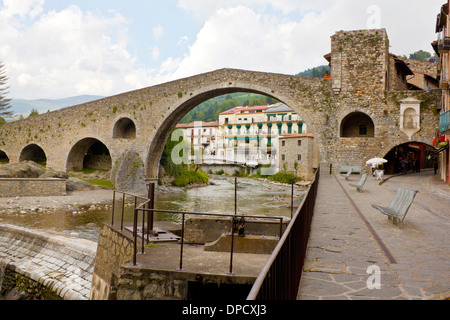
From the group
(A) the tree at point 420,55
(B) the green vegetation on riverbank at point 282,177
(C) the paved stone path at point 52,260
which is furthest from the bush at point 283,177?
(A) the tree at point 420,55

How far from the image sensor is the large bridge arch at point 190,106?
2095 centimetres

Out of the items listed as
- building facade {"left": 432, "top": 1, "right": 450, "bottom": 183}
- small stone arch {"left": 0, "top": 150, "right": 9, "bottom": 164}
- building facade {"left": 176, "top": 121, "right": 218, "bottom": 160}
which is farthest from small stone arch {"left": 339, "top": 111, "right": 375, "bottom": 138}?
building facade {"left": 176, "top": 121, "right": 218, "bottom": 160}

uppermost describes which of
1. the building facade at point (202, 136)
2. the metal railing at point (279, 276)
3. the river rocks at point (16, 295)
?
the building facade at point (202, 136)

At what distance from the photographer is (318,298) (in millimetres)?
3090

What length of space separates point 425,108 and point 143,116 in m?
15.8

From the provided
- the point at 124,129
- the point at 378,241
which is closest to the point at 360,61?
the point at 124,129

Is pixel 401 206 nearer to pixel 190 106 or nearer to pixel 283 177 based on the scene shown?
pixel 190 106

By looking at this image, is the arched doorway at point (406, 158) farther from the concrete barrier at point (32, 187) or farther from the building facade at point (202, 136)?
the building facade at point (202, 136)

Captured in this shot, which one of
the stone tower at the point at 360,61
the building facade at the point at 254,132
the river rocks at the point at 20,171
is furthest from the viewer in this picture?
the building facade at the point at 254,132

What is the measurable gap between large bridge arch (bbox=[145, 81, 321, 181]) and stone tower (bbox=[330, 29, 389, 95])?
87.0 inches

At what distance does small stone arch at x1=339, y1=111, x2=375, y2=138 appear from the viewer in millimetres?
21248

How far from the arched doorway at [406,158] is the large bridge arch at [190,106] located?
17.6ft
